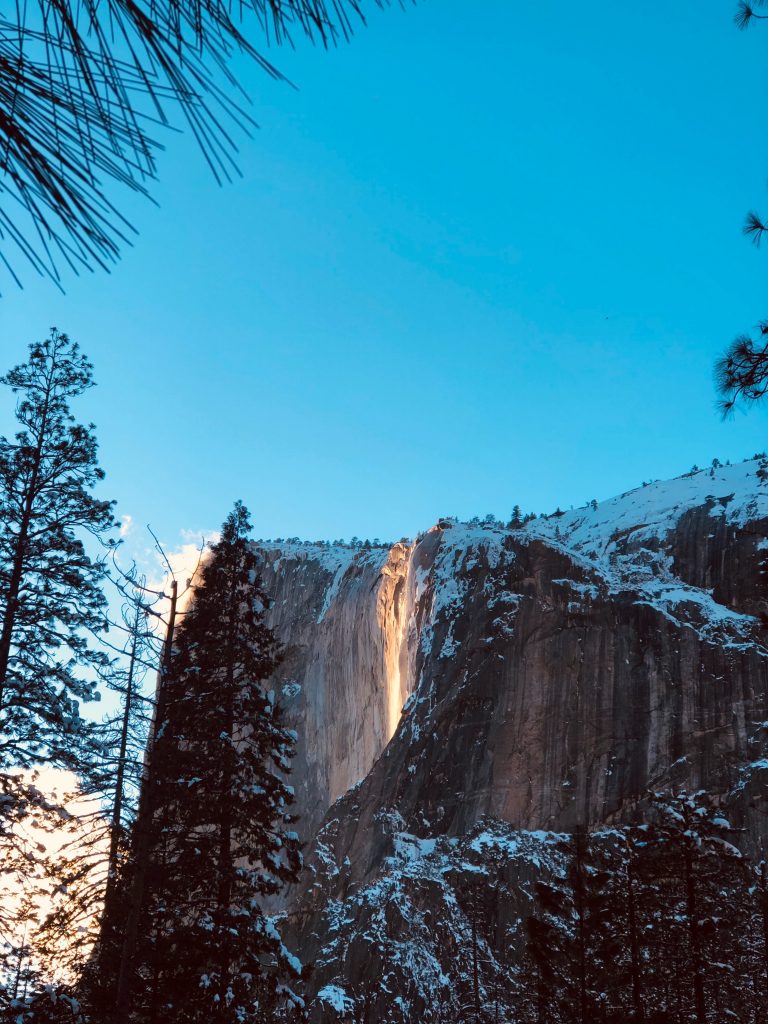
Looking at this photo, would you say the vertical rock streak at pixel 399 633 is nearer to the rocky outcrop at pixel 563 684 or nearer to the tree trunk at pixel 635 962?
the rocky outcrop at pixel 563 684

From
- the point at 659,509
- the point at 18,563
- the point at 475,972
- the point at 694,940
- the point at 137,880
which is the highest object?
the point at 659,509

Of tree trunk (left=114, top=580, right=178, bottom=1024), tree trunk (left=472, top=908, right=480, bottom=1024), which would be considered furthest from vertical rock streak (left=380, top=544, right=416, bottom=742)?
tree trunk (left=114, top=580, right=178, bottom=1024)

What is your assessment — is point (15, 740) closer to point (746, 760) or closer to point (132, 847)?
point (132, 847)

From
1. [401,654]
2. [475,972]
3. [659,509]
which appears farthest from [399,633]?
[475,972]

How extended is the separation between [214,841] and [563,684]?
28831 mm

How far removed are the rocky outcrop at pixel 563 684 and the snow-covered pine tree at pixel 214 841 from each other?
19.5 m

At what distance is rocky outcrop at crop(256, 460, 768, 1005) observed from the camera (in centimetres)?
3578

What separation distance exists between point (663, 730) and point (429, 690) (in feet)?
34.5

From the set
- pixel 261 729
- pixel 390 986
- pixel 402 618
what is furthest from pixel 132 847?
pixel 402 618

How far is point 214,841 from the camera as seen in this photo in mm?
13047

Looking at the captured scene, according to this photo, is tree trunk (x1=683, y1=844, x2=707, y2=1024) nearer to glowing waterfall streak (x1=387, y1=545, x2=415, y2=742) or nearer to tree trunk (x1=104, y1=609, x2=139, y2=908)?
tree trunk (x1=104, y1=609, x2=139, y2=908)

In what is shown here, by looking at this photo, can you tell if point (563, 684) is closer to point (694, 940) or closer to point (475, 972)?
point (475, 972)

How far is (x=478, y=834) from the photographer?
115 feet

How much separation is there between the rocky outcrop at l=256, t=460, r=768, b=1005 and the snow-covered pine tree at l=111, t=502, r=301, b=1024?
19509 mm
